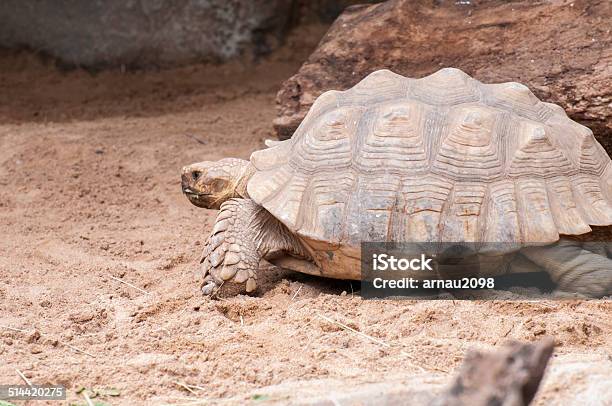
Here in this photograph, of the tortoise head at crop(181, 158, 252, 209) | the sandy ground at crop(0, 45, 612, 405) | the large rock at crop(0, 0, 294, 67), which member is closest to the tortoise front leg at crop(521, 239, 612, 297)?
the sandy ground at crop(0, 45, 612, 405)

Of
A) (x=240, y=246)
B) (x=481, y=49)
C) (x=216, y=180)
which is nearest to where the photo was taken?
(x=240, y=246)

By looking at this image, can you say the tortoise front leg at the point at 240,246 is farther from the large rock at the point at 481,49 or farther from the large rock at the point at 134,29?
the large rock at the point at 134,29

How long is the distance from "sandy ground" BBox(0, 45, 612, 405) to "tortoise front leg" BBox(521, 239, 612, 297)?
0.13 m

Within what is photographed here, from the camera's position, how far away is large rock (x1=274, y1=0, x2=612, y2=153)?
4.78 m

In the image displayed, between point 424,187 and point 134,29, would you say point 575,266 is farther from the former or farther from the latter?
point 134,29

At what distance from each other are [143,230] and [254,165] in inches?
48.8

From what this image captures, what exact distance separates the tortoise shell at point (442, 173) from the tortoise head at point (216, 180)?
0.83ft

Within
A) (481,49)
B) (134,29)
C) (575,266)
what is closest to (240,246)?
(575,266)

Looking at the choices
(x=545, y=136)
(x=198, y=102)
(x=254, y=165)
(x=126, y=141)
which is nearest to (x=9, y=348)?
(x=254, y=165)

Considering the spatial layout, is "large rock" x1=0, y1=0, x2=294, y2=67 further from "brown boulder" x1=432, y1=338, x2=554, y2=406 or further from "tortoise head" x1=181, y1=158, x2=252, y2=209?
"brown boulder" x1=432, y1=338, x2=554, y2=406

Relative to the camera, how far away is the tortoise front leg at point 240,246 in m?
4.04

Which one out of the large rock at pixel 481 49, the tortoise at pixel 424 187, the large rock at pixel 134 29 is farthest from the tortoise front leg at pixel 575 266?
the large rock at pixel 134 29

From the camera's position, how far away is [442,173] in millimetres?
3834

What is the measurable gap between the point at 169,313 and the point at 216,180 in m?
0.90
